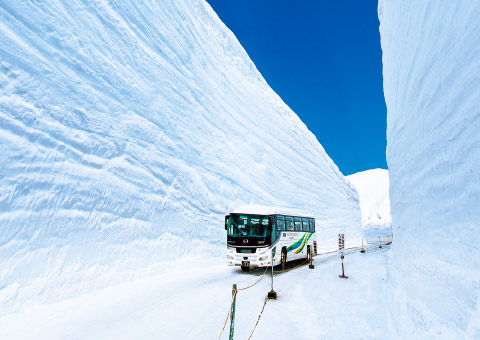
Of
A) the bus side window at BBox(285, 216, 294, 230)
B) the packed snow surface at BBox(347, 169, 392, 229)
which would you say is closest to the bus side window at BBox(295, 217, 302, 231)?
the bus side window at BBox(285, 216, 294, 230)

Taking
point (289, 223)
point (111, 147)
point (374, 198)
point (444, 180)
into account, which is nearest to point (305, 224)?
point (289, 223)

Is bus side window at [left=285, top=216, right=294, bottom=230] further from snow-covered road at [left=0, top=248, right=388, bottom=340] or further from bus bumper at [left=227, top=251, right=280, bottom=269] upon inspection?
snow-covered road at [left=0, top=248, right=388, bottom=340]

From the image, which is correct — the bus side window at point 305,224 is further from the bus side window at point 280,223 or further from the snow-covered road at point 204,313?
the snow-covered road at point 204,313

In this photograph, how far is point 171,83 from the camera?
1741 centimetres

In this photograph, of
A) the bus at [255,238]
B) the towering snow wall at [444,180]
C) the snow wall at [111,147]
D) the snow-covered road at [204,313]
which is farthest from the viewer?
the bus at [255,238]

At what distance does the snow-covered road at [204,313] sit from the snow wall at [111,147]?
3.48 ft

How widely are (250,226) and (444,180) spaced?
8215 millimetres

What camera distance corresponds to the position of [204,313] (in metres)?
6.25

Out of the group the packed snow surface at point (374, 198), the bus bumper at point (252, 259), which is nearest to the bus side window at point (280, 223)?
the bus bumper at point (252, 259)

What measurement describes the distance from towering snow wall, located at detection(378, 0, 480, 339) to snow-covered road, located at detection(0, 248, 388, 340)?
138cm

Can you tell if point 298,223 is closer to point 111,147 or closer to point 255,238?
point 255,238

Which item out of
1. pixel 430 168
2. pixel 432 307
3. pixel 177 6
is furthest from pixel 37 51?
pixel 177 6

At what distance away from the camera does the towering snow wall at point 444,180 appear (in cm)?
296

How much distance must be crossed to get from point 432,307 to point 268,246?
805 cm
